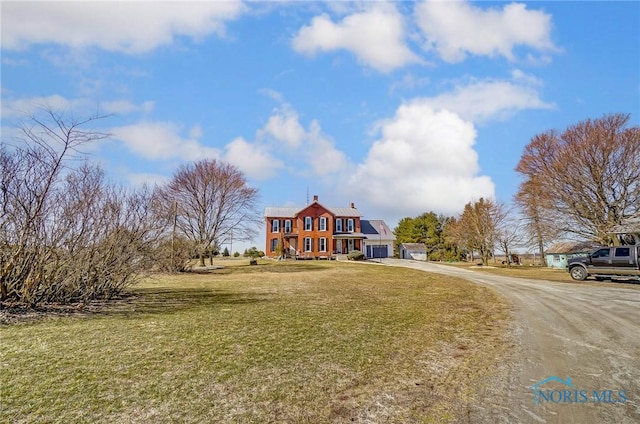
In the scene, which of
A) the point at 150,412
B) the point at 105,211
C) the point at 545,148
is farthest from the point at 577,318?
the point at 545,148

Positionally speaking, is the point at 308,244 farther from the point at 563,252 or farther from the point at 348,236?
the point at 563,252

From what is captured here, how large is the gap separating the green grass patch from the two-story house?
1366 inches

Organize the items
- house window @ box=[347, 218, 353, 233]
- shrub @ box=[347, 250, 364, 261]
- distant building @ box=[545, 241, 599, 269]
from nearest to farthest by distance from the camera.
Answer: distant building @ box=[545, 241, 599, 269] < shrub @ box=[347, 250, 364, 261] < house window @ box=[347, 218, 353, 233]

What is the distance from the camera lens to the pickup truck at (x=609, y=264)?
17.5 m

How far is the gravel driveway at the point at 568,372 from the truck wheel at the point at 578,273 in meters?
12.2

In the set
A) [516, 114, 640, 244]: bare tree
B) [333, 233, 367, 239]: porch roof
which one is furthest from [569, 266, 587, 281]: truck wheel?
[333, 233, 367, 239]: porch roof

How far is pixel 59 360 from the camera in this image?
501 centimetres

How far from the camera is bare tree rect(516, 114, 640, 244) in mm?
25531

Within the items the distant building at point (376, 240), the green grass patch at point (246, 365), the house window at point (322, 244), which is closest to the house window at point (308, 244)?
the house window at point (322, 244)

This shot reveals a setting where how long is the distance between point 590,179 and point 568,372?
2829cm

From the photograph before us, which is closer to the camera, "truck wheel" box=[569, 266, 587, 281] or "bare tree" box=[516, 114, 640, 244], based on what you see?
"truck wheel" box=[569, 266, 587, 281]

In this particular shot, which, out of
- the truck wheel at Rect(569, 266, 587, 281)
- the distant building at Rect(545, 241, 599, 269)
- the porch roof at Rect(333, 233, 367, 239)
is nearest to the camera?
the truck wheel at Rect(569, 266, 587, 281)

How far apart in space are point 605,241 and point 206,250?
1266 inches

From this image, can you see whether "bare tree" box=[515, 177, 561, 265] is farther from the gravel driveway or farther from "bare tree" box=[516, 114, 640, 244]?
the gravel driveway
